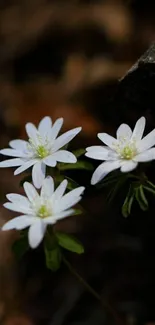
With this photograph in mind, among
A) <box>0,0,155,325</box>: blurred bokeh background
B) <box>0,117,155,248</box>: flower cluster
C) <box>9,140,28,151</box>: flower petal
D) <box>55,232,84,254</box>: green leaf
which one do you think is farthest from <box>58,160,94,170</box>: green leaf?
<box>0,0,155,325</box>: blurred bokeh background

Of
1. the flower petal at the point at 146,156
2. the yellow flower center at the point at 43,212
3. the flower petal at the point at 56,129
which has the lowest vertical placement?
the flower petal at the point at 146,156

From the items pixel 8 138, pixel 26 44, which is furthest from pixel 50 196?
pixel 26 44

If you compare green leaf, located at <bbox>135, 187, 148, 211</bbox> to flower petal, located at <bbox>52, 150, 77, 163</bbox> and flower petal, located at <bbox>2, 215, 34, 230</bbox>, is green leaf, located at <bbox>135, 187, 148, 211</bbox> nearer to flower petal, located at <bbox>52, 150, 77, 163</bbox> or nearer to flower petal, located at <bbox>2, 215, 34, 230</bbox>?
flower petal, located at <bbox>52, 150, 77, 163</bbox>

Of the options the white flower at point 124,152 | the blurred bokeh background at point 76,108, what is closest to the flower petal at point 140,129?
the white flower at point 124,152

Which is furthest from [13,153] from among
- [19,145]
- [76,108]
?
[76,108]

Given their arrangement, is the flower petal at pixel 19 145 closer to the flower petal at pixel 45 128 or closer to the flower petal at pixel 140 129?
the flower petal at pixel 45 128

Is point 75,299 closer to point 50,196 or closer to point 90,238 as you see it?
point 90,238
